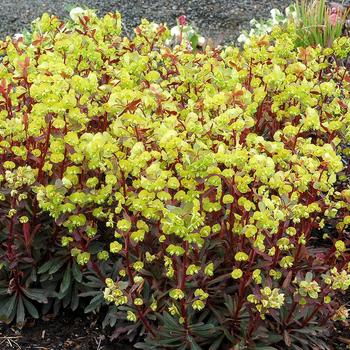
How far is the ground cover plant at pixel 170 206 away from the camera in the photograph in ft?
7.42

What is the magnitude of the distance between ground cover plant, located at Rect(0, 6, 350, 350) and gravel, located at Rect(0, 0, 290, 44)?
3.37 meters

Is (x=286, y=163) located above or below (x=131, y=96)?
below

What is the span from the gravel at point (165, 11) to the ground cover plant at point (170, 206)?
11.1ft

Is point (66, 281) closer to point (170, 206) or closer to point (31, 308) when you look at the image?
point (31, 308)

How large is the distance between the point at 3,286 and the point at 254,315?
1.05 metres

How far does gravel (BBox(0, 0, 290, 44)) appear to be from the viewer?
248 inches

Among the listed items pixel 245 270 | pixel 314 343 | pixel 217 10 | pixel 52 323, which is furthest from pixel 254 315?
pixel 217 10

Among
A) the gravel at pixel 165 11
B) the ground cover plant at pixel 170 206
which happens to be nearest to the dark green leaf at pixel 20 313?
the ground cover plant at pixel 170 206

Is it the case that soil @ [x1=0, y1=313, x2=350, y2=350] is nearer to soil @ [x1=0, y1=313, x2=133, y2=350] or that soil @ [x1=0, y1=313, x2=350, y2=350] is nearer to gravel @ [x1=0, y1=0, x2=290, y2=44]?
soil @ [x1=0, y1=313, x2=133, y2=350]

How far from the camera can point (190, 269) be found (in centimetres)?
231

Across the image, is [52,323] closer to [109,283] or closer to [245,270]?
[109,283]

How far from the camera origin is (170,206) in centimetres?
207

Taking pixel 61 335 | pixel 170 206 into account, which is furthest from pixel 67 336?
pixel 170 206

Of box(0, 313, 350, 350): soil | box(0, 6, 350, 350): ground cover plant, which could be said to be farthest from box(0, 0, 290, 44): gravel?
box(0, 313, 350, 350): soil
